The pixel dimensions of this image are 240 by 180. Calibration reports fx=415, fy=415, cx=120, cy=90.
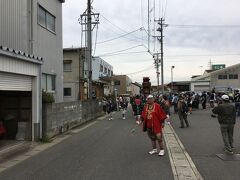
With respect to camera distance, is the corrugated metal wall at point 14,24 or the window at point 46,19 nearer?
the corrugated metal wall at point 14,24

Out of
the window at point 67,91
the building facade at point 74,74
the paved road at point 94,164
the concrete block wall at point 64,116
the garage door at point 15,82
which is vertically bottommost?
the paved road at point 94,164

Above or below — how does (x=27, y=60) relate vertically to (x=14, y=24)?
below

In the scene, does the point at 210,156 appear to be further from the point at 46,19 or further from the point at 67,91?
the point at 67,91

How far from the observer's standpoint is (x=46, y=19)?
22250mm

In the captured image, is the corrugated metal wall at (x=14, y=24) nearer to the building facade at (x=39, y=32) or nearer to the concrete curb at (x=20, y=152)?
the building facade at (x=39, y=32)

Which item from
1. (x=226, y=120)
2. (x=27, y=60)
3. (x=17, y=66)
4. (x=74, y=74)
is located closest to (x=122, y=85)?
(x=74, y=74)

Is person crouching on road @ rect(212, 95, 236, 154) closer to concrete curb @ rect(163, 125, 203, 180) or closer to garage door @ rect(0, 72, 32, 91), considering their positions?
concrete curb @ rect(163, 125, 203, 180)

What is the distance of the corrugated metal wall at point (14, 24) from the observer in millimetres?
16797

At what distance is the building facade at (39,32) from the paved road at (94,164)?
6129 millimetres

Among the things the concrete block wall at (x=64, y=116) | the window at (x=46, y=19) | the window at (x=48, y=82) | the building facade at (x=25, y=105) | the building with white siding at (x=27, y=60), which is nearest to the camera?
the building with white siding at (x=27, y=60)

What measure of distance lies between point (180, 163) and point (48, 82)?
45.8 ft

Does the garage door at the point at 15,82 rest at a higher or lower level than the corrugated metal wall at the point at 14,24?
lower

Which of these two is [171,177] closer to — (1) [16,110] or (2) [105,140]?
(2) [105,140]

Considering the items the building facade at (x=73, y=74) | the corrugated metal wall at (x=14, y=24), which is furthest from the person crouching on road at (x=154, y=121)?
the building facade at (x=73, y=74)
